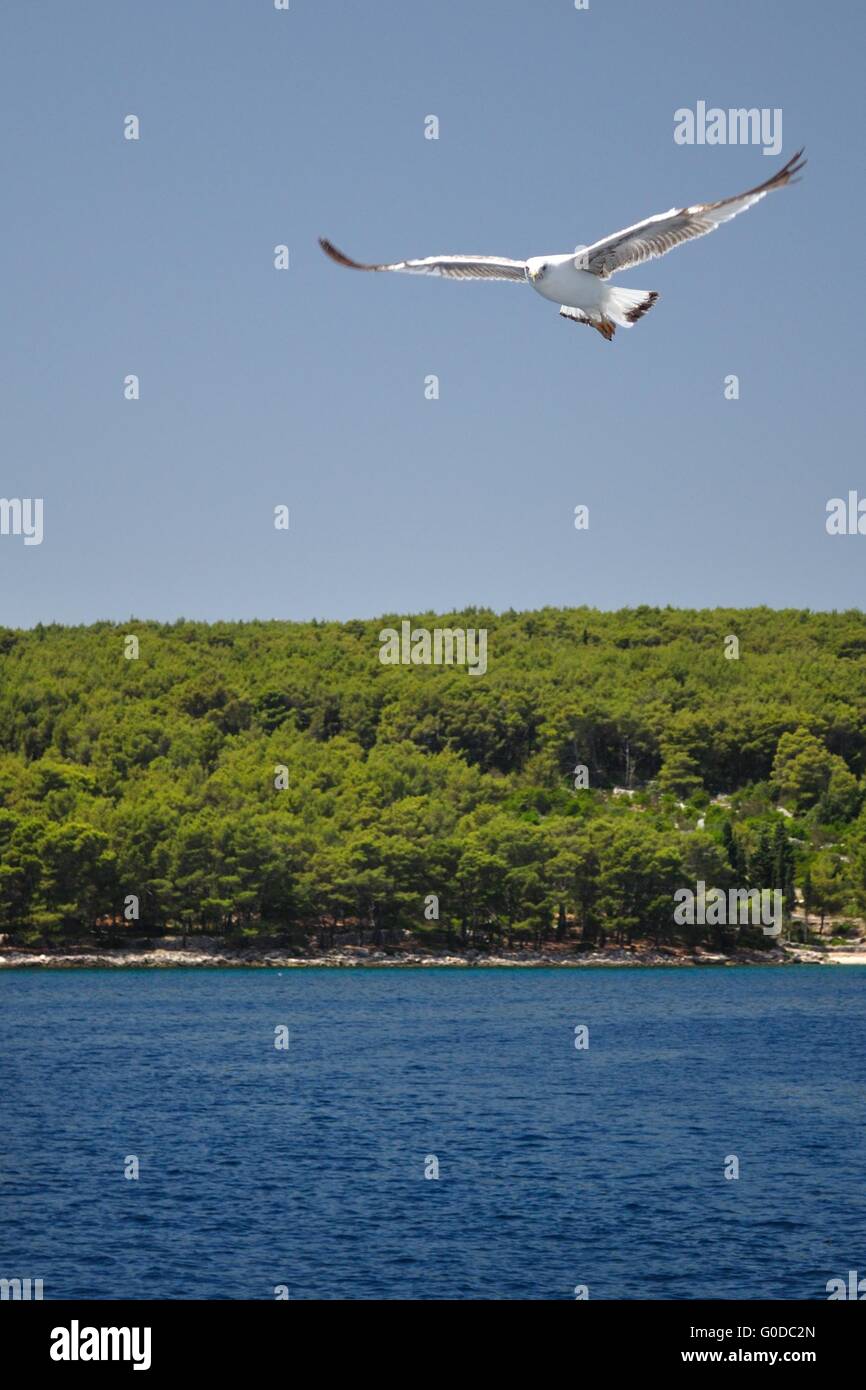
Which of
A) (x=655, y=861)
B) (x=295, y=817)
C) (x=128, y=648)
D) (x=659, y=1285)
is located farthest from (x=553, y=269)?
(x=128, y=648)

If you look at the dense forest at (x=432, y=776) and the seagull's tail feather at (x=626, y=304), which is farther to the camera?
the dense forest at (x=432, y=776)

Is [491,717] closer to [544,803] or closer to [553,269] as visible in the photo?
[544,803]

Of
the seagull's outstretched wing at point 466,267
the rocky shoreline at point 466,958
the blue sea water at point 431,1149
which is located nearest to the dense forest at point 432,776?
the rocky shoreline at point 466,958

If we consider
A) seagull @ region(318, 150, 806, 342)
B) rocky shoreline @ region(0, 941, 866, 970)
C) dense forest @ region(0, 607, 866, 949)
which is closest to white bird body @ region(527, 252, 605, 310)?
seagull @ region(318, 150, 806, 342)

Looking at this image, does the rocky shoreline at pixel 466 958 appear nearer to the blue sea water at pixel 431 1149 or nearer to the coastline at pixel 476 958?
the coastline at pixel 476 958

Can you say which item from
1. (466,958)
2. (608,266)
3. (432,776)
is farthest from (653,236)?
(432,776)

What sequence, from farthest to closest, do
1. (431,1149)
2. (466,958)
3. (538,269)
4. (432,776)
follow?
(432,776) → (466,958) → (431,1149) → (538,269)

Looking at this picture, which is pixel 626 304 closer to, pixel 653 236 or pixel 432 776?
pixel 653 236

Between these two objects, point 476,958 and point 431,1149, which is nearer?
point 431,1149
